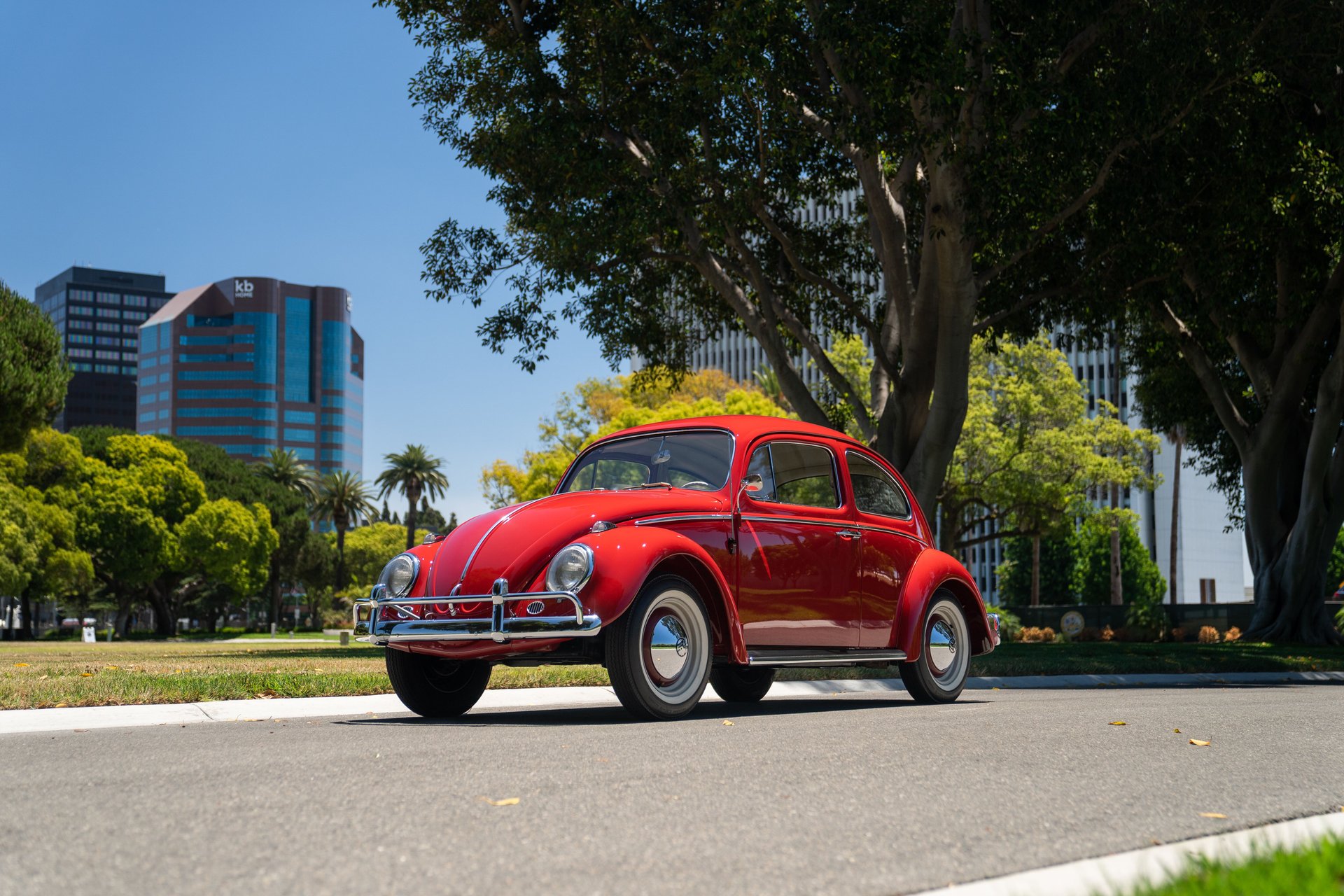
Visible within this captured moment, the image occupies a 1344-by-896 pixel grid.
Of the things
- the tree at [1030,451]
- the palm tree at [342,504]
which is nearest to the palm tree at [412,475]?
the palm tree at [342,504]

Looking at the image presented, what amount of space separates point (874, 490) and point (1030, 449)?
36.9 meters

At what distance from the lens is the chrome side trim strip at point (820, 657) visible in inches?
334

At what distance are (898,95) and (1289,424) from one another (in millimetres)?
14672

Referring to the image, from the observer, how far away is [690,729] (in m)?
7.16

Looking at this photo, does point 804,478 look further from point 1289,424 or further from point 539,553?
point 1289,424

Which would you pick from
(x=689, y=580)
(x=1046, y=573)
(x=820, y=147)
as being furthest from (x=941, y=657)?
(x=1046, y=573)

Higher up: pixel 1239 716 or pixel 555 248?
pixel 555 248

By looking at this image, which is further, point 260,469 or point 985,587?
point 985,587

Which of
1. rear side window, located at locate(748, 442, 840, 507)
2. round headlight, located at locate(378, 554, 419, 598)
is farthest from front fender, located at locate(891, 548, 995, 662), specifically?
round headlight, located at locate(378, 554, 419, 598)

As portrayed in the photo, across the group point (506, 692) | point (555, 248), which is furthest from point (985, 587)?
point (506, 692)

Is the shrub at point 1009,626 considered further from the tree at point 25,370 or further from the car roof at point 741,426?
the car roof at point 741,426

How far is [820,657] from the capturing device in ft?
29.3

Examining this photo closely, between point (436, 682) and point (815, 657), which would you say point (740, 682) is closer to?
point (815, 657)

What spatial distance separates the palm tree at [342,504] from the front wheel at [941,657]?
272 ft
